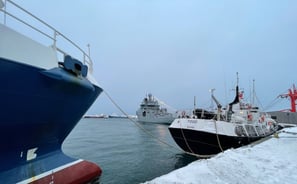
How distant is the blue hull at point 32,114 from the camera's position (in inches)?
127

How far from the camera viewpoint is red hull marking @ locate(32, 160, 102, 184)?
4.24 meters

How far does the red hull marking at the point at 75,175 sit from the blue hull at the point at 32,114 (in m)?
0.23

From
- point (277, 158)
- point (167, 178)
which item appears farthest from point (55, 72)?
point (277, 158)

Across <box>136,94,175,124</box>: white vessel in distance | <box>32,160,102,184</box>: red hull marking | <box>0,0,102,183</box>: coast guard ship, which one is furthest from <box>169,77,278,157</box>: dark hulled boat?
<box>136,94,175,124</box>: white vessel in distance

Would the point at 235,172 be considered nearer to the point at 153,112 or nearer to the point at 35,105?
the point at 35,105

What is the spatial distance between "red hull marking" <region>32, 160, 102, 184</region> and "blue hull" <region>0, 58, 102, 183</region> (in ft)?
0.75

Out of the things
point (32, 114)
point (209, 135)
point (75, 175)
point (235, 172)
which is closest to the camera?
point (32, 114)

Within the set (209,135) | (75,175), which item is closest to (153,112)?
(209,135)

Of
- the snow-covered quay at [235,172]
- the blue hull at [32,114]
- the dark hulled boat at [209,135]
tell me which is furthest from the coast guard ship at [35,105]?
the dark hulled boat at [209,135]

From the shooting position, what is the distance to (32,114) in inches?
144

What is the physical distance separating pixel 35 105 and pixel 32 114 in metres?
0.19

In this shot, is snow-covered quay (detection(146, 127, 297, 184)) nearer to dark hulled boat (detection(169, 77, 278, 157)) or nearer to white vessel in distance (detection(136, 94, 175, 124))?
dark hulled boat (detection(169, 77, 278, 157))

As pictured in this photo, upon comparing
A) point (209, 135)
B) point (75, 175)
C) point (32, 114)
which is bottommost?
point (75, 175)

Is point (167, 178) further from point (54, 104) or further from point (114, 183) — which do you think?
point (114, 183)
